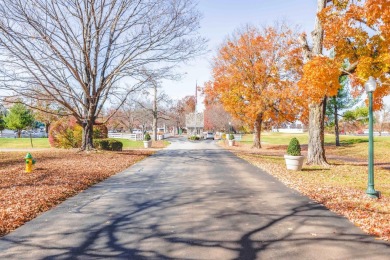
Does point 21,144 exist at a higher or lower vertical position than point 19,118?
lower

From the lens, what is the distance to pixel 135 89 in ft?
71.8

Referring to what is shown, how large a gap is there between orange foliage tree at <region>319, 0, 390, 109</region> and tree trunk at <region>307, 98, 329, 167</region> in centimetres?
222

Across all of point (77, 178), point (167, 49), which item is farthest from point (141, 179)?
point (167, 49)

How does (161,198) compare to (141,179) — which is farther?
(141,179)

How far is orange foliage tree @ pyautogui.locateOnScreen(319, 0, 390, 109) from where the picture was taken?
12016 mm

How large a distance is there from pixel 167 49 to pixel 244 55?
11.3m

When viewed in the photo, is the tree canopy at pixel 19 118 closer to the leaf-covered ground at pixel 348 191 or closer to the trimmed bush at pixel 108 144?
the trimmed bush at pixel 108 144

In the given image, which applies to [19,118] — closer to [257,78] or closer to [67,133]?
[67,133]

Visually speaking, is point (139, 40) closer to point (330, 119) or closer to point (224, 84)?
point (224, 84)

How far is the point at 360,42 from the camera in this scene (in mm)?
13656

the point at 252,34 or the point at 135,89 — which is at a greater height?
the point at 252,34

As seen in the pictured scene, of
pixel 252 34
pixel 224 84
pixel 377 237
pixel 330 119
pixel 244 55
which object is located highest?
pixel 252 34

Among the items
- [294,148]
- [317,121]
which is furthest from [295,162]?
[317,121]

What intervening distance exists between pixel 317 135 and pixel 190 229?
1218 centimetres
